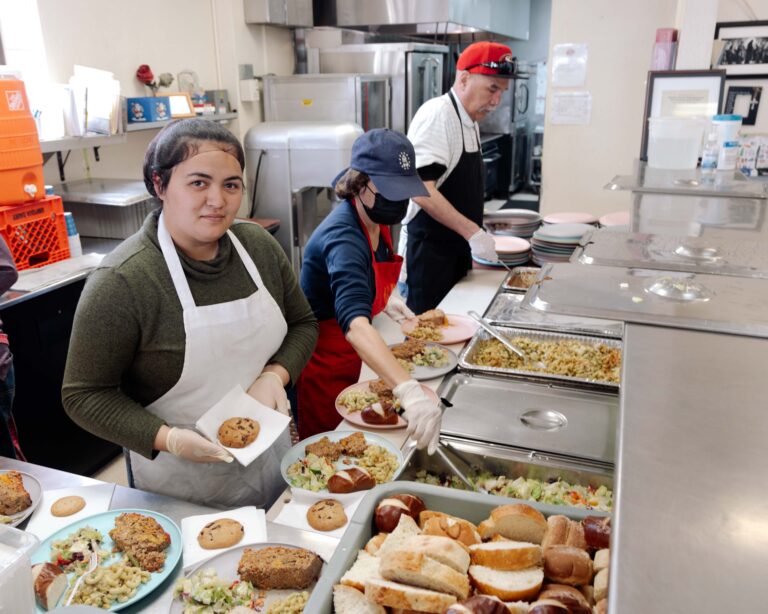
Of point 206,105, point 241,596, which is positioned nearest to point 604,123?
point 206,105

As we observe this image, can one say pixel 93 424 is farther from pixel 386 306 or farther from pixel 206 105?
pixel 206 105

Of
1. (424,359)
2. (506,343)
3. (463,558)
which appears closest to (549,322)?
(506,343)

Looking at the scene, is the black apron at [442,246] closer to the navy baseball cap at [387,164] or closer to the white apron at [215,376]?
the navy baseball cap at [387,164]

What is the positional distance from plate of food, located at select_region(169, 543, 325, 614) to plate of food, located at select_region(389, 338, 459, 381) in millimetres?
1026

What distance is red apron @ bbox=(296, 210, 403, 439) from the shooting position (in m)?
2.48

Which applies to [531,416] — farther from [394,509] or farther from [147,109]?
[147,109]

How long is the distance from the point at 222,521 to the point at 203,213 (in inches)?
30.4

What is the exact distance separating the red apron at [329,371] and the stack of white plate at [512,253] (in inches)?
40.3

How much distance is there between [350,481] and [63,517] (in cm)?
69

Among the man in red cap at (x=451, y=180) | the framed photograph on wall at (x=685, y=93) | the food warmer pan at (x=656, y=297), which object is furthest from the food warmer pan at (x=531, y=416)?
the framed photograph on wall at (x=685, y=93)

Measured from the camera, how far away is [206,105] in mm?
4930

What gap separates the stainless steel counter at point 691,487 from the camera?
57 cm

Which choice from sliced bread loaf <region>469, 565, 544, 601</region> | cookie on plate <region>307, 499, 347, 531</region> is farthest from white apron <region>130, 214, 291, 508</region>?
sliced bread loaf <region>469, 565, 544, 601</region>

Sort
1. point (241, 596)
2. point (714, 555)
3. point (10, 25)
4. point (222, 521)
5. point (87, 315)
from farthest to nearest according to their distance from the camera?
point (10, 25) < point (87, 315) < point (222, 521) < point (241, 596) < point (714, 555)
